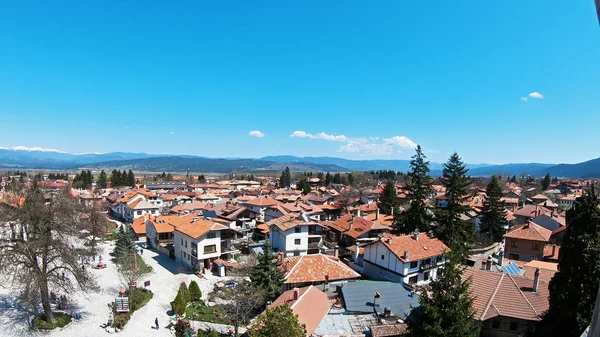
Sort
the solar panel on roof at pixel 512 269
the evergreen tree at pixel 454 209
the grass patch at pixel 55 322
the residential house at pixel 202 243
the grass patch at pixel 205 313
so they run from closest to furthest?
the grass patch at pixel 55 322, the grass patch at pixel 205 313, the solar panel on roof at pixel 512 269, the evergreen tree at pixel 454 209, the residential house at pixel 202 243

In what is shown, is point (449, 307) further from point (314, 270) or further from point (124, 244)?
point (124, 244)

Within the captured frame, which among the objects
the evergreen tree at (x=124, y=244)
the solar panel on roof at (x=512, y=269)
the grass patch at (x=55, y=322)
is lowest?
the grass patch at (x=55, y=322)

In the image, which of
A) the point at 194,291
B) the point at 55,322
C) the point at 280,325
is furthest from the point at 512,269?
the point at 55,322

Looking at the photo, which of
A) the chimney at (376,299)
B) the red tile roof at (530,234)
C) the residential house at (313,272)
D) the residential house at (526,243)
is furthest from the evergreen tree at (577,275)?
the residential house at (526,243)

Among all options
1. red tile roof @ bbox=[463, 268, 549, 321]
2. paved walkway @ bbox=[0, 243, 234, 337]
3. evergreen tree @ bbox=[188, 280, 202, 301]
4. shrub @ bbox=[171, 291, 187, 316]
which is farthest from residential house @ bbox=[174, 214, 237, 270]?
A: red tile roof @ bbox=[463, 268, 549, 321]

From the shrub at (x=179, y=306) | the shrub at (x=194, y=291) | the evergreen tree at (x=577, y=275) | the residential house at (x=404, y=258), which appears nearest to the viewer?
the evergreen tree at (x=577, y=275)

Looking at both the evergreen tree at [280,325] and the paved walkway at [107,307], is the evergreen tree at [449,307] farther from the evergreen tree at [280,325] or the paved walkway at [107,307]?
the paved walkway at [107,307]

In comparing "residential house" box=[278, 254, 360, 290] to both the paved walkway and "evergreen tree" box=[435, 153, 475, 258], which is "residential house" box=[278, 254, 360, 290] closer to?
the paved walkway
